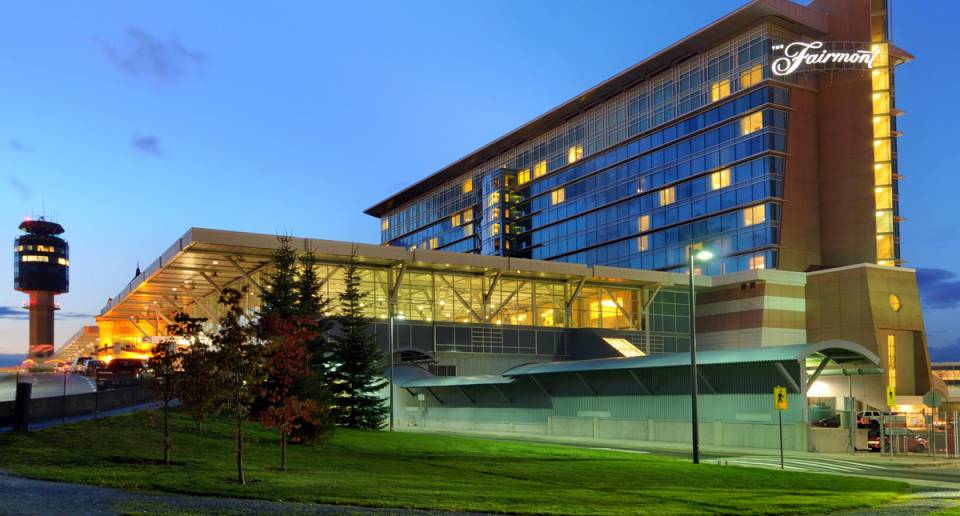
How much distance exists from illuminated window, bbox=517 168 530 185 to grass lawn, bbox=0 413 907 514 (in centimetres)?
10010

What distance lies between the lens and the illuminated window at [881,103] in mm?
85750

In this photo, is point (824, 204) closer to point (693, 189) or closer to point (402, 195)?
point (693, 189)

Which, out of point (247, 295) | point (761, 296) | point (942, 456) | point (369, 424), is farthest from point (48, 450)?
point (761, 296)

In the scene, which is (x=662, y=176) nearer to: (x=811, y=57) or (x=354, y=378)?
(x=811, y=57)

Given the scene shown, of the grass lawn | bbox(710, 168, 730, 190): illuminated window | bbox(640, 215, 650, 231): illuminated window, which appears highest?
bbox(710, 168, 730, 190): illuminated window

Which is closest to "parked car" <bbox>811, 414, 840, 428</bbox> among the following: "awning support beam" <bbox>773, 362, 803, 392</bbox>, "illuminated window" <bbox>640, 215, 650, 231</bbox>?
"awning support beam" <bbox>773, 362, 803, 392</bbox>

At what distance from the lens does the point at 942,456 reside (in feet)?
119

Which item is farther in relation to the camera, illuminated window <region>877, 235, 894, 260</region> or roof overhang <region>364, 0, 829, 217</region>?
roof overhang <region>364, 0, 829, 217</region>

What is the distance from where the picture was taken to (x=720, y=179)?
308 feet

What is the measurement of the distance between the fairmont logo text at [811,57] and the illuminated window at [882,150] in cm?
796

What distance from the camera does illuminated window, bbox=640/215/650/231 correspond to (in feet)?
342

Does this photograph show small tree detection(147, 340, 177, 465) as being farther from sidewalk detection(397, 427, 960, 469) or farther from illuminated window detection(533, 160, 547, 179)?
illuminated window detection(533, 160, 547, 179)

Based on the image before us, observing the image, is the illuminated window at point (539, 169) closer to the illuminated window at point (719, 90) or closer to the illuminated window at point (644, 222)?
the illuminated window at point (644, 222)

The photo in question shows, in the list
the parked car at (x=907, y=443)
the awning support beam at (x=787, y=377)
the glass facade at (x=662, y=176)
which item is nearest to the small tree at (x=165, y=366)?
the awning support beam at (x=787, y=377)
